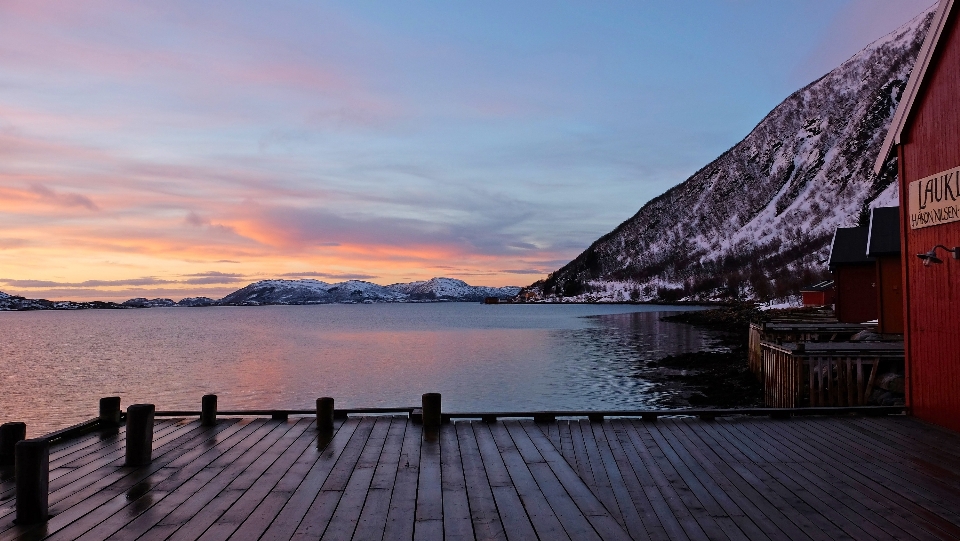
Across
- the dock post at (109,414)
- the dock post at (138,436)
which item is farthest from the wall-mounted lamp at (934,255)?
the dock post at (109,414)

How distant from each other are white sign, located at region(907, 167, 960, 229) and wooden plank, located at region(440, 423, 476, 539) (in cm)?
939

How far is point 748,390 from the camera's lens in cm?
3058

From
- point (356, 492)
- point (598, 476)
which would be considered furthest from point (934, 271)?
point (356, 492)

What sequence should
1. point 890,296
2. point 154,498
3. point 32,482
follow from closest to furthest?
point 32,482 → point 154,498 → point 890,296

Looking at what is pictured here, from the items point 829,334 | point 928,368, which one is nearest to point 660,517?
point 928,368

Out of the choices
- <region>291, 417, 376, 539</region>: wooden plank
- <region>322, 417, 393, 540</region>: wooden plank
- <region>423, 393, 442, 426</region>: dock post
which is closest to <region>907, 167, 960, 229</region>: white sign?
<region>423, 393, 442, 426</region>: dock post

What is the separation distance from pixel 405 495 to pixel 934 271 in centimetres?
1069

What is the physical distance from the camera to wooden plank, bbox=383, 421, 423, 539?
6602mm

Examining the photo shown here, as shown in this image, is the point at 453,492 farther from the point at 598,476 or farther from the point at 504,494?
the point at 598,476

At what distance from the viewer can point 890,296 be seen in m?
30.5

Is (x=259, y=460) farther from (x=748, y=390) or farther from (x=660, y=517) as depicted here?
(x=748, y=390)

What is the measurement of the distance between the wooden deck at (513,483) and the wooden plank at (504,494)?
0.03 meters

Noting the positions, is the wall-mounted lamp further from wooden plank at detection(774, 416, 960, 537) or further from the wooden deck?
wooden plank at detection(774, 416, 960, 537)

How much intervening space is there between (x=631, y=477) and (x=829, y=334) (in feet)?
89.3
